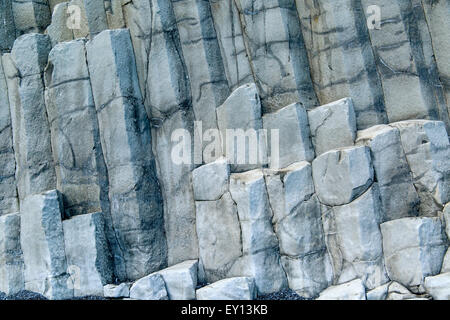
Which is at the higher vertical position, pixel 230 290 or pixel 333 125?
pixel 333 125

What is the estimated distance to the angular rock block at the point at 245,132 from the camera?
500cm

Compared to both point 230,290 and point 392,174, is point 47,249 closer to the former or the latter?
point 230,290

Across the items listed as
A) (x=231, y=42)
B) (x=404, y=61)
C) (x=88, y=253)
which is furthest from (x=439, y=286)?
(x=88, y=253)

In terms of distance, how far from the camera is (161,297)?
4.84m

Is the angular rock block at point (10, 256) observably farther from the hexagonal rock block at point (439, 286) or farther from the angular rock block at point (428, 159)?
the angular rock block at point (428, 159)

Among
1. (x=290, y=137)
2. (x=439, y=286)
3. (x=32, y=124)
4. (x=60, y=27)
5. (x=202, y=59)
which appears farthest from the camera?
(x=60, y=27)

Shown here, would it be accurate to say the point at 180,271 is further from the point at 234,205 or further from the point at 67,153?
the point at 67,153

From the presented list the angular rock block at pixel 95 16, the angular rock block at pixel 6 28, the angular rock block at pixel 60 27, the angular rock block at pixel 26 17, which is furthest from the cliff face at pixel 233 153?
the angular rock block at pixel 26 17

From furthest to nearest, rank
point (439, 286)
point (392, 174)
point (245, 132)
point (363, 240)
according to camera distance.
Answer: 1. point (245, 132)
2. point (392, 174)
3. point (363, 240)
4. point (439, 286)

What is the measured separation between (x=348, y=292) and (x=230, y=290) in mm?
1165

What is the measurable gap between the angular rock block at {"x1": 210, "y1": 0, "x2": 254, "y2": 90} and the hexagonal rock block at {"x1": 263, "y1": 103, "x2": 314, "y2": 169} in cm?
70

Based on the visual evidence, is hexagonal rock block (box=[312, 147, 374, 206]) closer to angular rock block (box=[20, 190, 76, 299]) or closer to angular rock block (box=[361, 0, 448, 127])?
angular rock block (box=[361, 0, 448, 127])

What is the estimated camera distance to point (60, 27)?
19.7 ft
